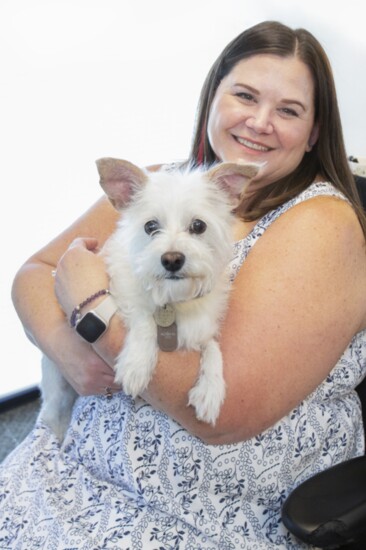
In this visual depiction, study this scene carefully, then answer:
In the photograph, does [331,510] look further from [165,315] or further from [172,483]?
[165,315]

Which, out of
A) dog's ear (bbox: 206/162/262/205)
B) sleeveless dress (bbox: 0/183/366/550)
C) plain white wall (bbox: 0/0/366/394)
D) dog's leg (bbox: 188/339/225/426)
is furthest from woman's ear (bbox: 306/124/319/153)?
plain white wall (bbox: 0/0/366/394)

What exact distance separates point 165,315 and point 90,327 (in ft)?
0.58

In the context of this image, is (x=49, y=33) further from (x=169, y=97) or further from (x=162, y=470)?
(x=162, y=470)

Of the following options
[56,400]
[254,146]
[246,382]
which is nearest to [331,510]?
[246,382]

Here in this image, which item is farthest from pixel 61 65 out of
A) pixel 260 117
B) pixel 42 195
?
pixel 260 117

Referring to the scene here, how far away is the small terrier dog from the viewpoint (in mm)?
1014

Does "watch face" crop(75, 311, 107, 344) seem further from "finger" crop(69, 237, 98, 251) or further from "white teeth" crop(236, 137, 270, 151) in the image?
"white teeth" crop(236, 137, 270, 151)

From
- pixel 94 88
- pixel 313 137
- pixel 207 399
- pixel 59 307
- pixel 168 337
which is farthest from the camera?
pixel 94 88

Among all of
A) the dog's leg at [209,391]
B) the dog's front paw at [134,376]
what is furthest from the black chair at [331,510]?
the dog's front paw at [134,376]

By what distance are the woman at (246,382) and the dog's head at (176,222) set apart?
0.34 ft

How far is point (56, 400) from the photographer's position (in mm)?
1439

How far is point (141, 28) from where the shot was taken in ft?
7.55

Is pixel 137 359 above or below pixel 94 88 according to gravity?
below

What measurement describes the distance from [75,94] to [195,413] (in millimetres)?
1737
